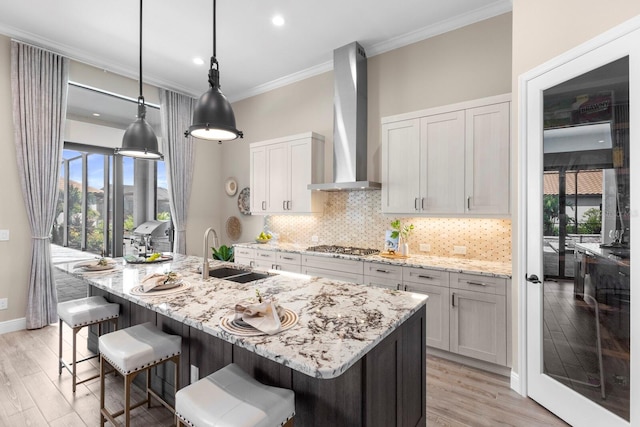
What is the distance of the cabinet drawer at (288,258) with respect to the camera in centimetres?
394

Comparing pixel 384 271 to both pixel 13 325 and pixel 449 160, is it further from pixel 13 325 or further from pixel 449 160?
pixel 13 325

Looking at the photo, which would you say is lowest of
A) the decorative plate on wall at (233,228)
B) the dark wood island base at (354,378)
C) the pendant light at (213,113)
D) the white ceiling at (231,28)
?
the dark wood island base at (354,378)

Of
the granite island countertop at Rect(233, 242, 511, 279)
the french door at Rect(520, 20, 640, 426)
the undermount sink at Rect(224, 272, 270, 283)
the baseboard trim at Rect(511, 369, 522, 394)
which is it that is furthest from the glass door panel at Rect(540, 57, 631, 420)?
the undermount sink at Rect(224, 272, 270, 283)

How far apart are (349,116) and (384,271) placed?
190 centimetres

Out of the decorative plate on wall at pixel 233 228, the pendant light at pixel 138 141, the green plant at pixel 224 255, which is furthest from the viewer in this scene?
the decorative plate on wall at pixel 233 228

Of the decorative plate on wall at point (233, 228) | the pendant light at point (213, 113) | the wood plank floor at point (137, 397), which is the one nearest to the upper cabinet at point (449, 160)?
the wood plank floor at point (137, 397)

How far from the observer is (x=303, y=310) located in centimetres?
161

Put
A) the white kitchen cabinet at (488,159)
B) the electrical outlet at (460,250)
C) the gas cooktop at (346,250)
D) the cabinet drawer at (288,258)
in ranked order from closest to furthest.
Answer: the white kitchen cabinet at (488,159) < the electrical outlet at (460,250) < the gas cooktop at (346,250) < the cabinet drawer at (288,258)

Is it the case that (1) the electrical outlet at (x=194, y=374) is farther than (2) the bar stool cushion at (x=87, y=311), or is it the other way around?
(2) the bar stool cushion at (x=87, y=311)

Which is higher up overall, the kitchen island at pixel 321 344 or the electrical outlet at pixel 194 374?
the kitchen island at pixel 321 344

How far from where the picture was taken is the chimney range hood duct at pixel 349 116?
12.4 ft

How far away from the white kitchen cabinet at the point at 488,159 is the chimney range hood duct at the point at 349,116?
3.46 ft

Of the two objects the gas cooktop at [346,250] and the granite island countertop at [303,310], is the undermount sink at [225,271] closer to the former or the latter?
the granite island countertop at [303,310]

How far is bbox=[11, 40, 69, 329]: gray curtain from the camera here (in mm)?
3574
